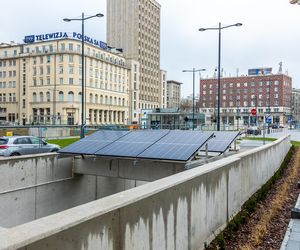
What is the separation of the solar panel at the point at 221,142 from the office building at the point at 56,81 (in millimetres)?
73029

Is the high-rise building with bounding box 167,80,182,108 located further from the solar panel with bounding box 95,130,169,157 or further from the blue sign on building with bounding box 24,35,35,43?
the solar panel with bounding box 95,130,169,157

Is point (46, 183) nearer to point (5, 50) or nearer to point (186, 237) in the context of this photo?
point (186, 237)

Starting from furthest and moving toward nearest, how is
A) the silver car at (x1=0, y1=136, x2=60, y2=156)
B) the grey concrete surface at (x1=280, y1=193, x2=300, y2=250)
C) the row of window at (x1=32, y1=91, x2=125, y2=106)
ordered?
the row of window at (x1=32, y1=91, x2=125, y2=106) < the silver car at (x1=0, y1=136, x2=60, y2=156) < the grey concrete surface at (x1=280, y1=193, x2=300, y2=250)

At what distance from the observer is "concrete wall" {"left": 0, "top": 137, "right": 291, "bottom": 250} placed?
3211 millimetres

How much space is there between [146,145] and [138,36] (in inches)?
4391

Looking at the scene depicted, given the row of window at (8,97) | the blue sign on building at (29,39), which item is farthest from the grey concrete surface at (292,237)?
the row of window at (8,97)

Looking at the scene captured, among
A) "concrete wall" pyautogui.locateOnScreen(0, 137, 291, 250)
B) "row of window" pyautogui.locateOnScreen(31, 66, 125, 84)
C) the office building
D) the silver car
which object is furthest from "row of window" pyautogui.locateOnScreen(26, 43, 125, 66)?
"concrete wall" pyautogui.locateOnScreen(0, 137, 291, 250)

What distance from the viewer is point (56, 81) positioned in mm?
90125

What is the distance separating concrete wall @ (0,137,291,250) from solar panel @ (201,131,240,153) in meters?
3.74

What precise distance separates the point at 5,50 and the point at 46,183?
9892 centimetres

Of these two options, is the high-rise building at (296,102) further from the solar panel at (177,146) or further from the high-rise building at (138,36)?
the solar panel at (177,146)

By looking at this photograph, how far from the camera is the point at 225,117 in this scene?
13338cm

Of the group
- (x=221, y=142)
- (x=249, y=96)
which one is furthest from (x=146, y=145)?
(x=249, y=96)

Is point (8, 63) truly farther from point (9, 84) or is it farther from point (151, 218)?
point (151, 218)
